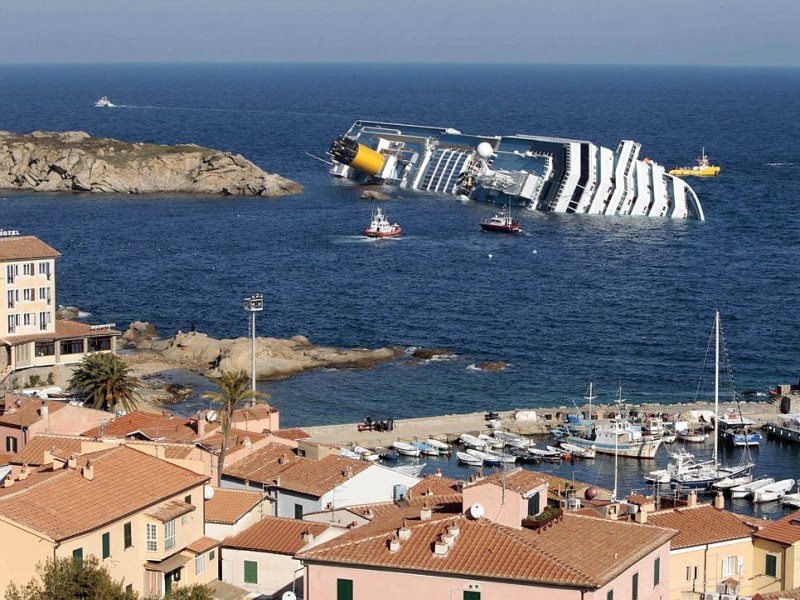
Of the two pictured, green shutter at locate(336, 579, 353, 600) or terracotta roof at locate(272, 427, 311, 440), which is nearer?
green shutter at locate(336, 579, 353, 600)

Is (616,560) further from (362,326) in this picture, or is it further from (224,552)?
(362,326)

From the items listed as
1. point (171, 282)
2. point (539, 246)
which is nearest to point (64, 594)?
point (171, 282)

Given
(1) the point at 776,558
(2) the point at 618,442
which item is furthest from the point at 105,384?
(1) the point at 776,558

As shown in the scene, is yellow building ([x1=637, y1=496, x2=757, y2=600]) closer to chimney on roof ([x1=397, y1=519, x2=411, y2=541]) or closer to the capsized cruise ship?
chimney on roof ([x1=397, y1=519, x2=411, y2=541])

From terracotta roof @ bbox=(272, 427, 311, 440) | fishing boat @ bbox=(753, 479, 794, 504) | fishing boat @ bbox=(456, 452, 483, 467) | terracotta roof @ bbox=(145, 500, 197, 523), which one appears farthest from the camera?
fishing boat @ bbox=(456, 452, 483, 467)

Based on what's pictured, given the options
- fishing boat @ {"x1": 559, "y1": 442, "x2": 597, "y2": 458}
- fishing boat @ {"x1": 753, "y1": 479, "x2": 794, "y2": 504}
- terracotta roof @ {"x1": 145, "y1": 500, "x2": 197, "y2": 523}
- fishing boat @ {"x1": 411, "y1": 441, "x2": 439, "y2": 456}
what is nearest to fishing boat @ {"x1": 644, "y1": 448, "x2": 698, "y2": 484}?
fishing boat @ {"x1": 559, "y1": 442, "x2": 597, "y2": 458}

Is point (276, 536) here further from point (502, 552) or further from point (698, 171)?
point (698, 171)

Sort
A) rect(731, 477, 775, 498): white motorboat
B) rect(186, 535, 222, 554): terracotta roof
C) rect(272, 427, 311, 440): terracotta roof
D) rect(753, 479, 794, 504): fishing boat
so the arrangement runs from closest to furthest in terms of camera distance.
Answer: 1. rect(186, 535, 222, 554): terracotta roof
2. rect(272, 427, 311, 440): terracotta roof
3. rect(753, 479, 794, 504): fishing boat
4. rect(731, 477, 775, 498): white motorboat

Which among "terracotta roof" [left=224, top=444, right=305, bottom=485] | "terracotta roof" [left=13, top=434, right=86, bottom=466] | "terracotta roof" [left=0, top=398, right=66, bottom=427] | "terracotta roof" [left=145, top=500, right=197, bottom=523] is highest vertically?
"terracotta roof" [left=145, top=500, right=197, bottom=523]

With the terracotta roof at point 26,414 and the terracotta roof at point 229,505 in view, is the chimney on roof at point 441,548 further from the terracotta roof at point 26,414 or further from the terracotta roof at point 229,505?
the terracotta roof at point 26,414
